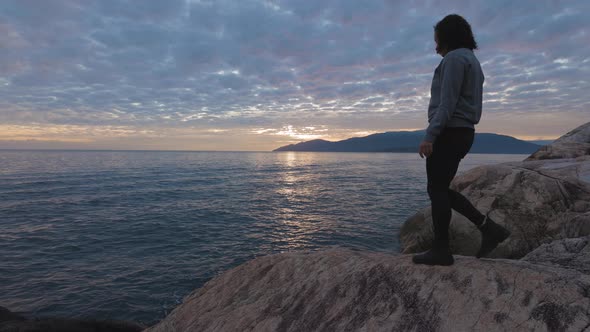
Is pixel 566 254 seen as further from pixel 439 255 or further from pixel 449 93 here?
pixel 449 93

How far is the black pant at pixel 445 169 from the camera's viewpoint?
3564 mm

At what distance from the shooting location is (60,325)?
23.1 ft

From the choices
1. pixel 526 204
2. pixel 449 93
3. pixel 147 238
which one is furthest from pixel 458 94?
pixel 147 238

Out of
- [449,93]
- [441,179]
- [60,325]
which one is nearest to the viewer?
[449,93]

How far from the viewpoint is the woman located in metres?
3.47

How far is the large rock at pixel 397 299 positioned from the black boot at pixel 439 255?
83mm

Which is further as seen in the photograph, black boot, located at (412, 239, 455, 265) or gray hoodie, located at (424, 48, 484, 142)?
black boot, located at (412, 239, 455, 265)

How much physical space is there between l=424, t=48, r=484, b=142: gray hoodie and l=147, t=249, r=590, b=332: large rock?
1.77 meters

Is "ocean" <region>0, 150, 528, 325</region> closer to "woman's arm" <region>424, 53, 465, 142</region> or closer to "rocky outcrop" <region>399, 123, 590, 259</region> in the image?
"rocky outcrop" <region>399, 123, 590, 259</region>

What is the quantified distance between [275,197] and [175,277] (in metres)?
19.3

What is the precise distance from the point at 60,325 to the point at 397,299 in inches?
314

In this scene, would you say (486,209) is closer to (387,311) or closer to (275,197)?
(387,311)

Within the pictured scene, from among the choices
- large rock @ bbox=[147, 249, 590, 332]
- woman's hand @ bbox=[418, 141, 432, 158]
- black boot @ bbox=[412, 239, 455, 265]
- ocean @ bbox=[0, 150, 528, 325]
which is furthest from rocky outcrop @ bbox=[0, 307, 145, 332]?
woman's hand @ bbox=[418, 141, 432, 158]

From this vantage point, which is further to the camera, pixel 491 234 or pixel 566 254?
pixel 566 254
